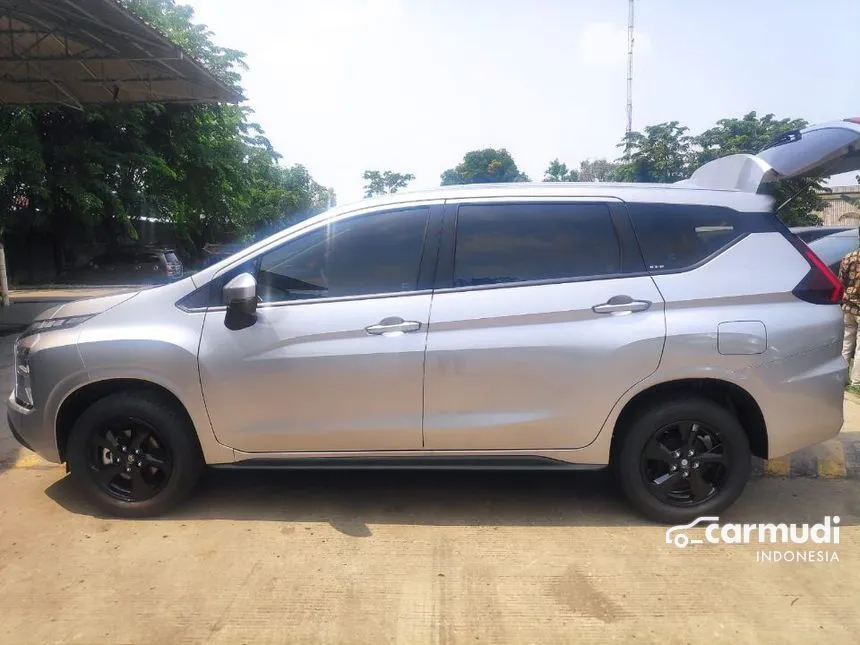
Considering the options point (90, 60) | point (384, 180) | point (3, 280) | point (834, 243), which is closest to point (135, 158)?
point (3, 280)

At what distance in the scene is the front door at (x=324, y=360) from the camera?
3451mm

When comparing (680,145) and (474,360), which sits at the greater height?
(680,145)

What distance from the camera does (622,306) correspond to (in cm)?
344

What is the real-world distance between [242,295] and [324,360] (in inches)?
21.6

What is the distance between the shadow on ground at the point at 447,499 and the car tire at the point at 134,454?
20 cm

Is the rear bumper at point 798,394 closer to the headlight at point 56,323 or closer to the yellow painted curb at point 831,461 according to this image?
the yellow painted curb at point 831,461

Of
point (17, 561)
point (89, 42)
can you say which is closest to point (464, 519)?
point (17, 561)

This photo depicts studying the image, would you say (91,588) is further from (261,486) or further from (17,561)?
(261,486)

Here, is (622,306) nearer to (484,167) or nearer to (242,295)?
(242,295)

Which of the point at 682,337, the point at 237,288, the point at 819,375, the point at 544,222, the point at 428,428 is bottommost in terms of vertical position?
the point at 428,428

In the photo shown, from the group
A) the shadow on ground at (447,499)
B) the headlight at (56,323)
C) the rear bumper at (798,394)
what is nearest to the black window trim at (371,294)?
the headlight at (56,323)

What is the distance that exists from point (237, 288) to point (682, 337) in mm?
2358

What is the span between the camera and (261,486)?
4176mm

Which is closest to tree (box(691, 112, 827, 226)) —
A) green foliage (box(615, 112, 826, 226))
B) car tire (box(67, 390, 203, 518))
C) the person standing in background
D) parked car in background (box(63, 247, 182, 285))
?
green foliage (box(615, 112, 826, 226))
